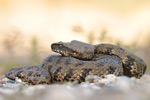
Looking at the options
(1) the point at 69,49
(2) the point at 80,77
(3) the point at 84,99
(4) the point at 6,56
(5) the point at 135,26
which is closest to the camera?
(3) the point at 84,99

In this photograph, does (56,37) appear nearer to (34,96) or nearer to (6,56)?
(6,56)

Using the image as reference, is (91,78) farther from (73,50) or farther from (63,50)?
(63,50)

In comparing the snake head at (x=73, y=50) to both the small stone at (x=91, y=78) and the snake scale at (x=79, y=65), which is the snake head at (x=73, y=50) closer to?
the snake scale at (x=79, y=65)

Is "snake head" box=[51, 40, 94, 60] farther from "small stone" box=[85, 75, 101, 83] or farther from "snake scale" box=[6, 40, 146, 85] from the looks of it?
"small stone" box=[85, 75, 101, 83]

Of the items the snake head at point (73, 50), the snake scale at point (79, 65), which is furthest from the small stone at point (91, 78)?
the snake head at point (73, 50)

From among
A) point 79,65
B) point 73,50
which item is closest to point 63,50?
point 73,50

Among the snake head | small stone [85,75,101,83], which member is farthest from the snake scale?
small stone [85,75,101,83]

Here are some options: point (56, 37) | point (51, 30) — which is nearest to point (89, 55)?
point (56, 37)

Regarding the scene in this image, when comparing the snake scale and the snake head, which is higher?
the snake head
